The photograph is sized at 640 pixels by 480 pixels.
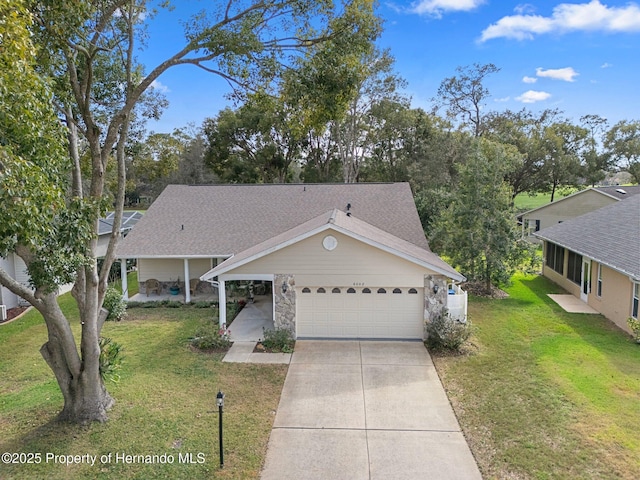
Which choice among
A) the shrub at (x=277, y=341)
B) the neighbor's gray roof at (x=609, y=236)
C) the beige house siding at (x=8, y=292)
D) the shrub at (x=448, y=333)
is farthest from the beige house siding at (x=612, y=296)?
the beige house siding at (x=8, y=292)

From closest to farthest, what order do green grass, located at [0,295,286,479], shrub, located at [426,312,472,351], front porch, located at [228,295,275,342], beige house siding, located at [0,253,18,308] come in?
green grass, located at [0,295,286,479] < shrub, located at [426,312,472,351] < front porch, located at [228,295,275,342] < beige house siding, located at [0,253,18,308]

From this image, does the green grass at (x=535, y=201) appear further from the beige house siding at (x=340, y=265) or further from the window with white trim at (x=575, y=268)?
the beige house siding at (x=340, y=265)

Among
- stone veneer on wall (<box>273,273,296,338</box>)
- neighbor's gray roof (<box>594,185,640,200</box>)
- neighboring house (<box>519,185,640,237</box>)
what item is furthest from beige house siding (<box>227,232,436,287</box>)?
neighbor's gray roof (<box>594,185,640,200</box>)

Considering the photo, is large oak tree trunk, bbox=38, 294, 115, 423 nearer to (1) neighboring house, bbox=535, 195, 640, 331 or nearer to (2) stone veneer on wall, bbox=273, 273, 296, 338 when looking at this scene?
(2) stone veneer on wall, bbox=273, 273, 296, 338

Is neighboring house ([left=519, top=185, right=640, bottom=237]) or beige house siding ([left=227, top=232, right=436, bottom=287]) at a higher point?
neighboring house ([left=519, top=185, right=640, bottom=237])

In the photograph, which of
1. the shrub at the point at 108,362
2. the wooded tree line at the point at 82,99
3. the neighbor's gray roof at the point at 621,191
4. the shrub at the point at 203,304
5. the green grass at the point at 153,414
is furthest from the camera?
the neighbor's gray roof at the point at 621,191

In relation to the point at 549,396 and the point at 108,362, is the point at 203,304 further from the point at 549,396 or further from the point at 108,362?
the point at 549,396

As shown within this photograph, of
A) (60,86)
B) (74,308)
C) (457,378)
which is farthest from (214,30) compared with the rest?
(74,308)
